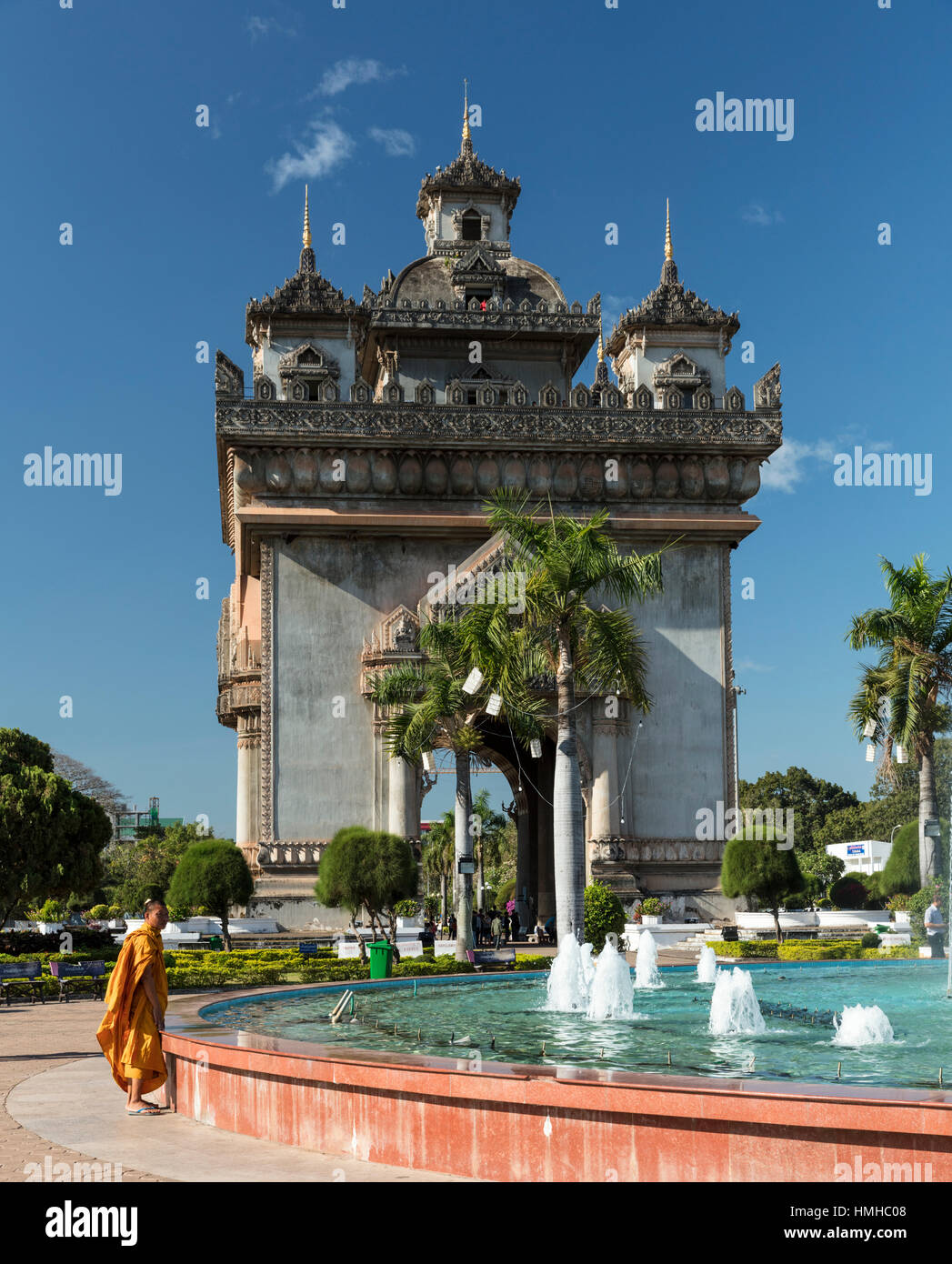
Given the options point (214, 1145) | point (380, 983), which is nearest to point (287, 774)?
point (380, 983)

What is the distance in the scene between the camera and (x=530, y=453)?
39.8 m

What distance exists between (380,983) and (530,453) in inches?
938

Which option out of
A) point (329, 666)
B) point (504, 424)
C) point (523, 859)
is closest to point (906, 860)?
point (329, 666)

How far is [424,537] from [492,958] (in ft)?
51.2

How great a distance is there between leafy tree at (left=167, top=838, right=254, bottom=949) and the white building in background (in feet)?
178

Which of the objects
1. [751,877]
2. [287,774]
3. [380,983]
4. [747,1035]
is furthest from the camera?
[287,774]

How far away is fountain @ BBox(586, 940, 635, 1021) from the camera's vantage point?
14.9m

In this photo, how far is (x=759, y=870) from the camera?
31188 mm

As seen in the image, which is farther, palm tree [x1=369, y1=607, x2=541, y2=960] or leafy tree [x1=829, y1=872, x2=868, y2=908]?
leafy tree [x1=829, y1=872, x2=868, y2=908]

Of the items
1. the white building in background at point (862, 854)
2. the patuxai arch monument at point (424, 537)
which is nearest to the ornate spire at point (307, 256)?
the patuxai arch monument at point (424, 537)

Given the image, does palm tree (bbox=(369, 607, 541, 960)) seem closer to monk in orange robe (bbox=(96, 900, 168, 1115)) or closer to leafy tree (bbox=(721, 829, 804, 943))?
leafy tree (bbox=(721, 829, 804, 943))

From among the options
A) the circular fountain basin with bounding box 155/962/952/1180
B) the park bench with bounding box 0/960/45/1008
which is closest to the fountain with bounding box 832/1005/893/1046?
the circular fountain basin with bounding box 155/962/952/1180

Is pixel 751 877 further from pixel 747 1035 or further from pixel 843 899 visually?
pixel 843 899

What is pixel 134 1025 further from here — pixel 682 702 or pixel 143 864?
pixel 143 864
